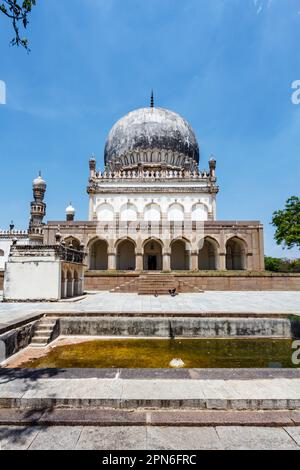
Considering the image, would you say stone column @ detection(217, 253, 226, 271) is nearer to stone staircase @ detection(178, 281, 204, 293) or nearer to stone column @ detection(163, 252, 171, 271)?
stone column @ detection(163, 252, 171, 271)

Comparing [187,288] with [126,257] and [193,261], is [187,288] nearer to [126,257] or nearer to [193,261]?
[193,261]

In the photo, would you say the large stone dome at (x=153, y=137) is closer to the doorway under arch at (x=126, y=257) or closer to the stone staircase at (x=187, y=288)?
the doorway under arch at (x=126, y=257)

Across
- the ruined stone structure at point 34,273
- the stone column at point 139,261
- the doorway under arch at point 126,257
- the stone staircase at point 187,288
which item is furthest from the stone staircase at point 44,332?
the doorway under arch at point 126,257

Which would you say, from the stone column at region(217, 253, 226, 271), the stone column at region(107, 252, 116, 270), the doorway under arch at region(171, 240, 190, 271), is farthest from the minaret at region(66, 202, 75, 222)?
the stone column at region(217, 253, 226, 271)

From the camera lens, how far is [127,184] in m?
27.0

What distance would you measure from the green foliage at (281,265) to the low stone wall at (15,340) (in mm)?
26459

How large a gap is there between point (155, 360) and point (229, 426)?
Answer: 2777mm

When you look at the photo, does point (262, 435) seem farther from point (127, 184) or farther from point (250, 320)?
point (127, 184)

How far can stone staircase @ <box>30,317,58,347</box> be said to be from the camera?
20.1ft

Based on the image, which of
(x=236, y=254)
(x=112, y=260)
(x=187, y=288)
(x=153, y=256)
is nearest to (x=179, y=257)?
(x=153, y=256)

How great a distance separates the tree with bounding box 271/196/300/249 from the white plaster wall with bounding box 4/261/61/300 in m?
17.5

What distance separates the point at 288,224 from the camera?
22.2 meters

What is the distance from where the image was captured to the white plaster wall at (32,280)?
10828 mm
